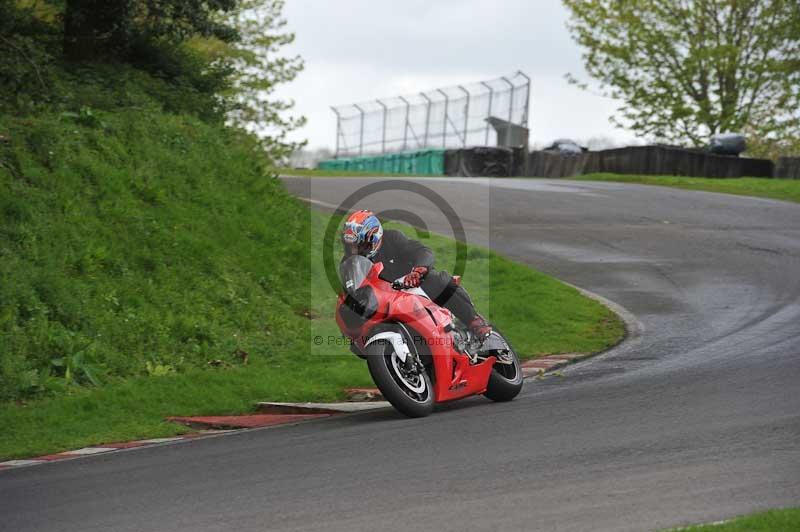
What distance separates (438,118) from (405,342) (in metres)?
39.0

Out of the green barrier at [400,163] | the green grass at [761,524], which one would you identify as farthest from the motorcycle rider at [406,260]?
the green barrier at [400,163]

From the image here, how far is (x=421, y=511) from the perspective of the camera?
19.4 ft

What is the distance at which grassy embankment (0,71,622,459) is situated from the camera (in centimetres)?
1067

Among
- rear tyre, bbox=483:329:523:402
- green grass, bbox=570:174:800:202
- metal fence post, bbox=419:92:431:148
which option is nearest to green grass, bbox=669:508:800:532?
rear tyre, bbox=483:329:523:402

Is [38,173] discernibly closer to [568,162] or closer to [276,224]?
[276,224]

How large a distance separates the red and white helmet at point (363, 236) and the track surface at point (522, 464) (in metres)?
1.42

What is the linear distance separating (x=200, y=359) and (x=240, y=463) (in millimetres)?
4995

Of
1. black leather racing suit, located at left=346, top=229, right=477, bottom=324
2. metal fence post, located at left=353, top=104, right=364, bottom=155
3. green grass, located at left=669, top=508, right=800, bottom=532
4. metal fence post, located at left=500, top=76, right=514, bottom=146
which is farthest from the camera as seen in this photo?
metal fence post, located at left=353, top=104, right=364, bottom=155

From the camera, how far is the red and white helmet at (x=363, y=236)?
942 cm

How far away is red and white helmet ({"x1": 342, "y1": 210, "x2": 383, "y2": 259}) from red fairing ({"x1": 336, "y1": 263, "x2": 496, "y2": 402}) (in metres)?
0.19

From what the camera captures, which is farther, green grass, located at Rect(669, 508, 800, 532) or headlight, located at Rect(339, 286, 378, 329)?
headlight, located at Rect(339, 286, 378, 329)

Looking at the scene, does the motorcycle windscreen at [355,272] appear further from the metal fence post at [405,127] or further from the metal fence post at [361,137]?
the metal fence post at [361,137]

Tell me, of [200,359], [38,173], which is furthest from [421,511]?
[38,173]

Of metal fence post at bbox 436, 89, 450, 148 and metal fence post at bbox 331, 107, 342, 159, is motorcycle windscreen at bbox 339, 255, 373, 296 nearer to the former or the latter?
metal fence post at bbox 436, 89, 450, 148
